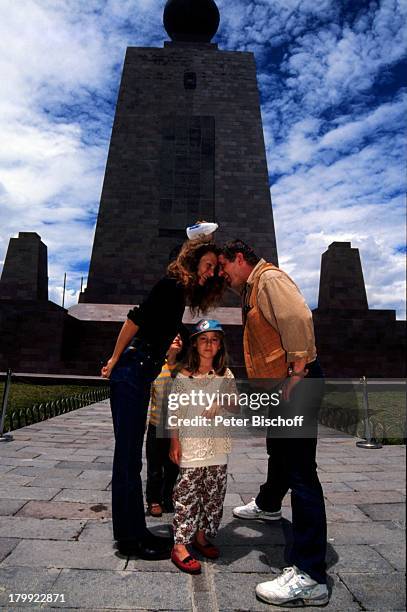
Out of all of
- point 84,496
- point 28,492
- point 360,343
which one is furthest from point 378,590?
point 360,343

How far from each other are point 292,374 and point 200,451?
87cm

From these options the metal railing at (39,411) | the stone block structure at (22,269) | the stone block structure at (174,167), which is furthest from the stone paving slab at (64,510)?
the stone block structure at (174,167)

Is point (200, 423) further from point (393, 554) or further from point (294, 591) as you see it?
point (393, 554)

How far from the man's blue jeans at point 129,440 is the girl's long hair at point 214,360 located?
0.31 m

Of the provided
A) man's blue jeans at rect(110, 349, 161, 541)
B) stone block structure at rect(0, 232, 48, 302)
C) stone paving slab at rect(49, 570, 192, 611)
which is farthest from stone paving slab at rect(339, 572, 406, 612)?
stone block structure at rect(0, 232, 48, 302)

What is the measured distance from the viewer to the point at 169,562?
2.91 m

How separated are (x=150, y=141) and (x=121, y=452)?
81.0 feet

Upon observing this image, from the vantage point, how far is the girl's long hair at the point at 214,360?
3.27 metres

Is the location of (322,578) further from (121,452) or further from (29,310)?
(29,310)

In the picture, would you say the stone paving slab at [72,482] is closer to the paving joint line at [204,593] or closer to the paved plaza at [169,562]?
the paved plaza at [169,562]

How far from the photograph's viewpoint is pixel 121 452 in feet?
9.96

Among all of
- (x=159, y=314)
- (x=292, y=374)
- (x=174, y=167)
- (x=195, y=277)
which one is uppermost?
(x=174, y=167)

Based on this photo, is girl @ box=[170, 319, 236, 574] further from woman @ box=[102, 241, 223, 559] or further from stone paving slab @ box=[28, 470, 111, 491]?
stone paving slab @ box=[28, 470, 111, 491]

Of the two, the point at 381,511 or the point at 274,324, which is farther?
the point at 381,511
